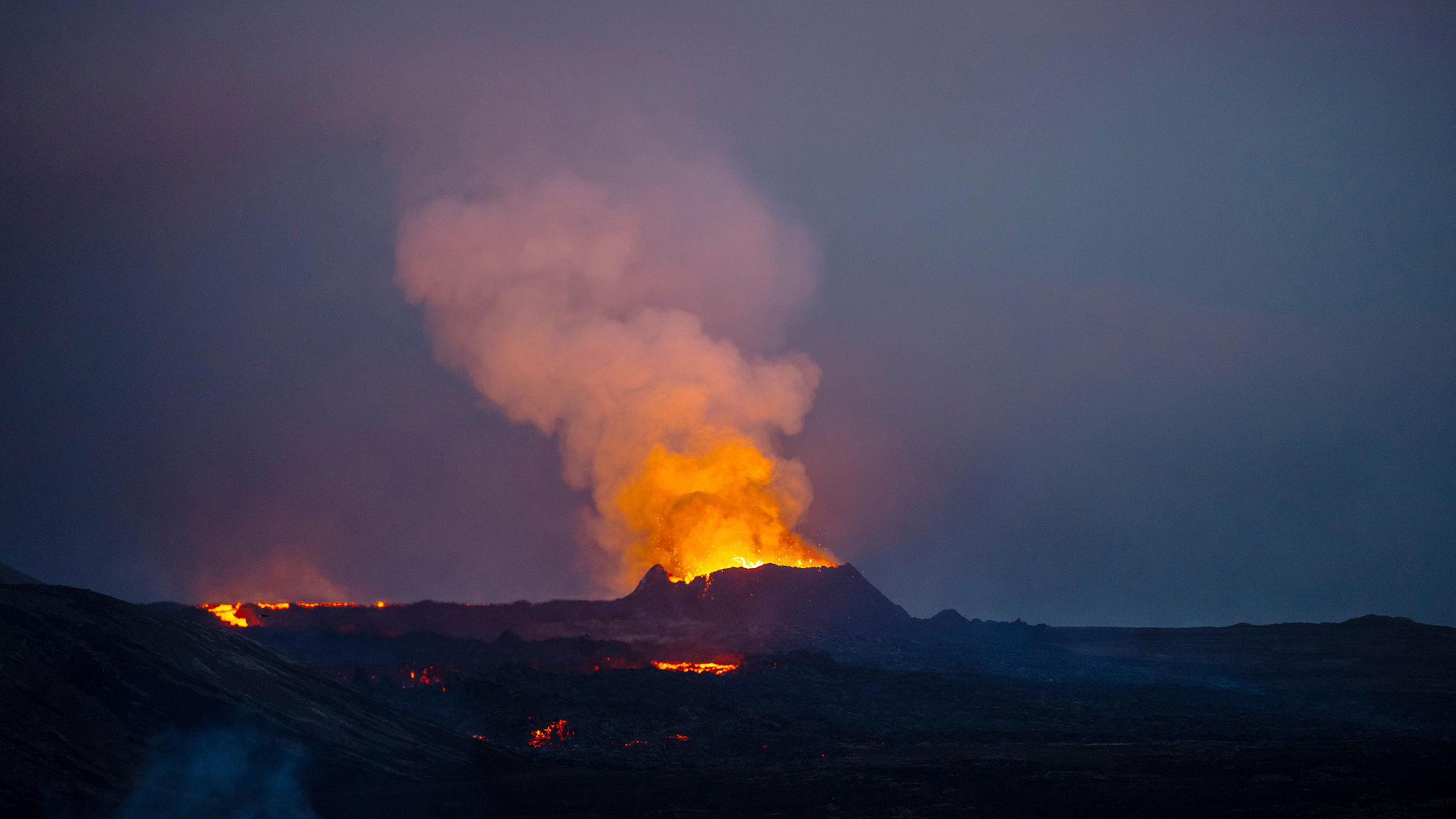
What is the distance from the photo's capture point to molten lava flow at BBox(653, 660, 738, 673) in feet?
139

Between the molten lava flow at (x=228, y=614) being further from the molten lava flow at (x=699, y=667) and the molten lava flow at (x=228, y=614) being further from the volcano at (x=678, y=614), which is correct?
the molten lava flow at (x=699, y=667)

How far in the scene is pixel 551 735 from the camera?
31.6m

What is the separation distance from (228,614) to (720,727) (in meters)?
39.9

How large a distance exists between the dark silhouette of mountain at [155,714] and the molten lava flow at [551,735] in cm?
359

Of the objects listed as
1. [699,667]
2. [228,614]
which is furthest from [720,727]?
[228,614]

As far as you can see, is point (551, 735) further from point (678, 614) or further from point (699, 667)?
point (678, 614)

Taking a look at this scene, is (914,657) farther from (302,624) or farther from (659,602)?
(302,624)

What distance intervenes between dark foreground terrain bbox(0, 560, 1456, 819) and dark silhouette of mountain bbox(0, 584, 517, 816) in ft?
0.21

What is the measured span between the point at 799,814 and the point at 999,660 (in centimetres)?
2875

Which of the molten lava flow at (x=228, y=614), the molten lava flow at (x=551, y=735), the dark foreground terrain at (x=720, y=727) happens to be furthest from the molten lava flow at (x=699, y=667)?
the molten lava flow at (x=228, y=614)

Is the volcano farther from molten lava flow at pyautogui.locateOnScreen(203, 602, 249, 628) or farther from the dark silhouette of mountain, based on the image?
the dark silhouette of mountain

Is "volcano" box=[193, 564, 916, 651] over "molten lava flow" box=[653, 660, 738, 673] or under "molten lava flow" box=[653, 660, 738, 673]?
over

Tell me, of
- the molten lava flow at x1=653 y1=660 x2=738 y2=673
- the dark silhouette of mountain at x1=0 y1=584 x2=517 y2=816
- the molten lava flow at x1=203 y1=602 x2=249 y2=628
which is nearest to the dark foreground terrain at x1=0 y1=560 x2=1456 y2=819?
the dark silhouette of mountain at x1=0 y1=584 x2=517 y2=816

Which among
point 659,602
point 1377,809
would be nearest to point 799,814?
point 1377,809
